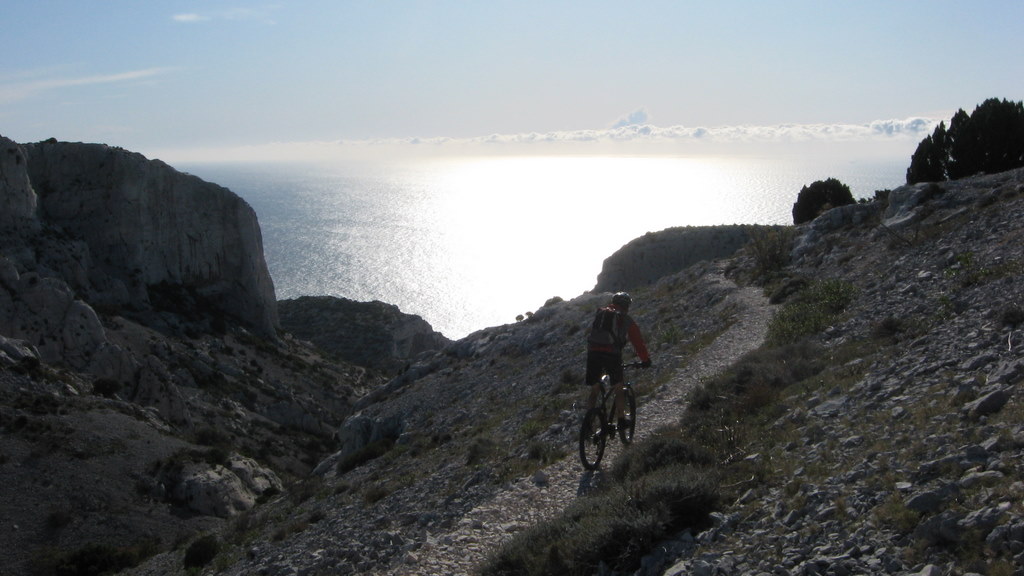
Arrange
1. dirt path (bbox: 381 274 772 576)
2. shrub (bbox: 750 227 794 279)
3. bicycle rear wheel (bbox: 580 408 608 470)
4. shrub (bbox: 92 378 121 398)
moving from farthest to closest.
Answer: shrub (bbox: 92 378 121 398), shrub (bbox: 750 227 794 279), bicycle rear wheel (bbox: 580 408 608 470), dirt path (bbox: 381 274 772 576)

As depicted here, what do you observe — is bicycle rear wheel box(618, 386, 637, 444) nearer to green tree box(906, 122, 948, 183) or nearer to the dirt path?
the dirt path

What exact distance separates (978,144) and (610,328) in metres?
37.6

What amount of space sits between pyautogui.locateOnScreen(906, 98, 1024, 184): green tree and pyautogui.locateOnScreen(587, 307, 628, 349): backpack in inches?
1370

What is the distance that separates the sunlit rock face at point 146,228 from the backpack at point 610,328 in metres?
49.8

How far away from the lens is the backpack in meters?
11.7

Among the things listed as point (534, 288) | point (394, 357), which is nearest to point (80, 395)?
point (394, 357)

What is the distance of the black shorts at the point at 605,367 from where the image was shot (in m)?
11.7

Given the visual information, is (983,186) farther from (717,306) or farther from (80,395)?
(80,395)

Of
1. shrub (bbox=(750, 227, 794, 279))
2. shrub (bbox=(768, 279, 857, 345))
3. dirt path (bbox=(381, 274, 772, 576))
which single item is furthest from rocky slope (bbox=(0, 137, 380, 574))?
shrub (bbox=(750, 227, 794, 279))

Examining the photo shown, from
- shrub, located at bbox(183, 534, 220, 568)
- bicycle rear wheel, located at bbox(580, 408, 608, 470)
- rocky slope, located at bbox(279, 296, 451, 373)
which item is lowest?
rocky slope, located at bbox(279, 296, 451, 373)

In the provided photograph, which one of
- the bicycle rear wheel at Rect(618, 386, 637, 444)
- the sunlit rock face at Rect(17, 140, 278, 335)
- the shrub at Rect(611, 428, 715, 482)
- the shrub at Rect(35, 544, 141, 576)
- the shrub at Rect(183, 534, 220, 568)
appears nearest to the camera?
the shrub at Rect(611, 428, 715, 482)

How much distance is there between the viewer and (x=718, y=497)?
27.0ft

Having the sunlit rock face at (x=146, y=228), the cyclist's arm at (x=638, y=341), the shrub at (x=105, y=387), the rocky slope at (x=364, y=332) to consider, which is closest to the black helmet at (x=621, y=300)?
the cyclist's arm at (x=638, y=341)

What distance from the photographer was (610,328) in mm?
11680
